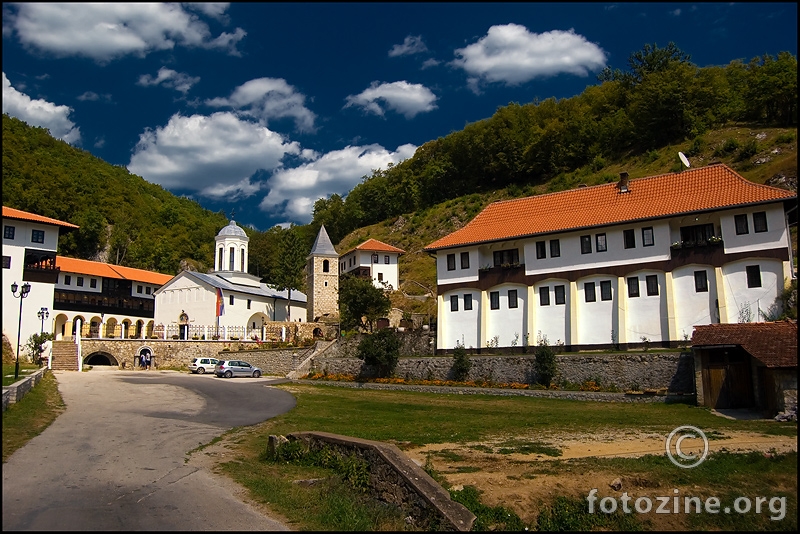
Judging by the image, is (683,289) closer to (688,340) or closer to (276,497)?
(688,340)

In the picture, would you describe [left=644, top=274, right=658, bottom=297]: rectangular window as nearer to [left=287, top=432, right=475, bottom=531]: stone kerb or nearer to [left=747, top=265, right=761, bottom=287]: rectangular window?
[left=747, top=265, right=761, bottom=287]: rectangular window

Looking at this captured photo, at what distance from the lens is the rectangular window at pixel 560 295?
38.0 m

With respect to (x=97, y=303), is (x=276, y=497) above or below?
below

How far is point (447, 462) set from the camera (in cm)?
1442

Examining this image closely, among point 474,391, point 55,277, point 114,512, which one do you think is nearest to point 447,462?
point 114,512

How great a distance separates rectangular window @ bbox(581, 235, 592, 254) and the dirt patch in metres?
20.1

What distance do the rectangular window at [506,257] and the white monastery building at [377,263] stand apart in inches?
1131

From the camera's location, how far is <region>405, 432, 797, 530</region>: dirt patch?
460 inches

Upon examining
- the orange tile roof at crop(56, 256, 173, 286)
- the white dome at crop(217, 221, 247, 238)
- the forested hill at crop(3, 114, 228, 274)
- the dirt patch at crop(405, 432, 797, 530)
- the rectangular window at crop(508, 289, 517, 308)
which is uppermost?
the forested hill at crop(3, 114, 228, 274)

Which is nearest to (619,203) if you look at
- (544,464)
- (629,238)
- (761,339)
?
(629,238)

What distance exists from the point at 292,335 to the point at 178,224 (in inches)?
2319

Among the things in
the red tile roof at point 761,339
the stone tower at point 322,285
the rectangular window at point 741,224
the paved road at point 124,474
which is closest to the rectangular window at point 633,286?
the rectangular window at point 741,224

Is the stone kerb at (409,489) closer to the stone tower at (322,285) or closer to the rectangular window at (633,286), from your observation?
the rectangular window at (633,286)

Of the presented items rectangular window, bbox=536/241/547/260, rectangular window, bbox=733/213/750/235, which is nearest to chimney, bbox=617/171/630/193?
rectangular window, bbox=536/241/547/260
